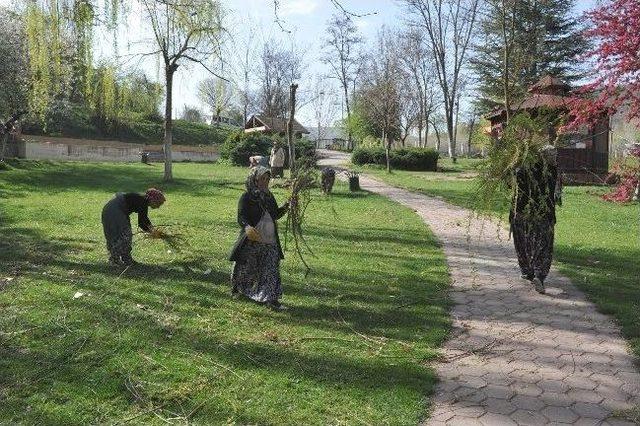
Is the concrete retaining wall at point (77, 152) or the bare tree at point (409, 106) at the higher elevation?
the bare tree at point (409, 106)

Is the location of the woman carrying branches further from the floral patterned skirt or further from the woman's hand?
the woman's hand

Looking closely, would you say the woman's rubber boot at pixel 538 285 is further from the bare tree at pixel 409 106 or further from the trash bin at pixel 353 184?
the bare tree at pixel 409 106

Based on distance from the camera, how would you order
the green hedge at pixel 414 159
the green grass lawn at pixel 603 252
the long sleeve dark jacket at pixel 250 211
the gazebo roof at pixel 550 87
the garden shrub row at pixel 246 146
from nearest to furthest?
the long sleeve dark jacket at pixel 250 211
the green grass lawn at pixel 603 252
the gazebo roof at pixel 550 87
the garden shrub row at pixel 246 146
the green hedge at pixel 414 159

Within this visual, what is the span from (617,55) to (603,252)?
3350mm

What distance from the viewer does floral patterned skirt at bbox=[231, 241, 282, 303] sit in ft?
20.8

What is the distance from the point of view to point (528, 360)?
505 centimetres

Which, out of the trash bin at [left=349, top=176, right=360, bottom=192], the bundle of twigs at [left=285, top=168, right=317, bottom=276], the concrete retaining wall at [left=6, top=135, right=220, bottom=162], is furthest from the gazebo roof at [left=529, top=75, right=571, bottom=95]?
the concrete retaining wall at [left=6, top=135, right=220, bottom=162]

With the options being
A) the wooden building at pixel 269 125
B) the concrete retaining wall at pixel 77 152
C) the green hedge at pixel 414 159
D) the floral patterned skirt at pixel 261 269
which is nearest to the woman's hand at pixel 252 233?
the floral patterned skirt at pixel 261 269

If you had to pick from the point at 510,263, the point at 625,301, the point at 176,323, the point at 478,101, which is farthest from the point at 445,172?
the point at 176,323

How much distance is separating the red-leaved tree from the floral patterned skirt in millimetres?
6393

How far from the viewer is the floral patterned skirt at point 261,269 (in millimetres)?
6340

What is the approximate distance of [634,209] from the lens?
664 inches

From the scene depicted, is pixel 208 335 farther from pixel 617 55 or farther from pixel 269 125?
pixel 269 125

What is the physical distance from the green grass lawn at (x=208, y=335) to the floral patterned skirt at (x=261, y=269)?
19cm
